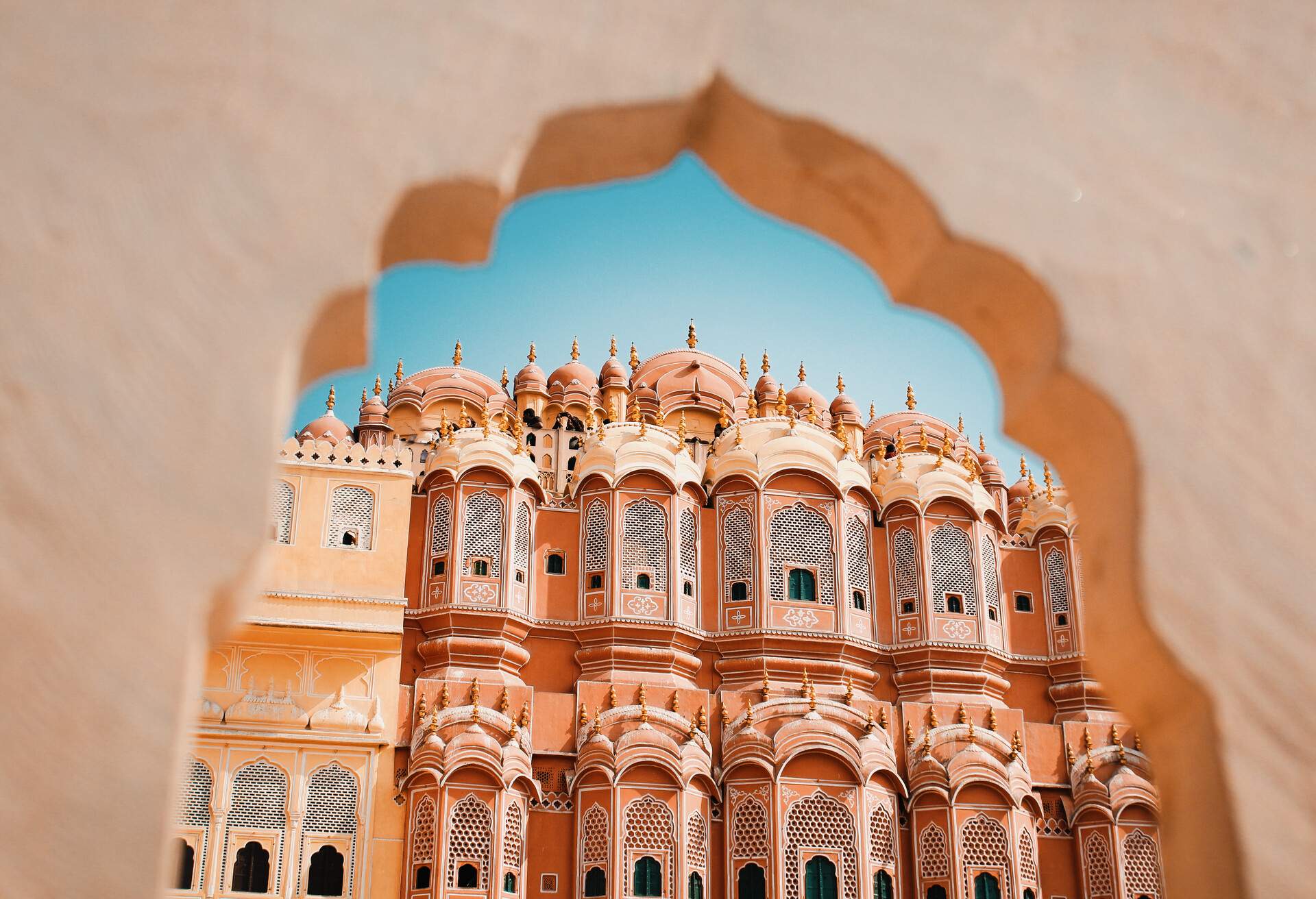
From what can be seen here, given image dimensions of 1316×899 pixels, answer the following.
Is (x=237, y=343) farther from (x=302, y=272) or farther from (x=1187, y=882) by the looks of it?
(x=1187, y=882)

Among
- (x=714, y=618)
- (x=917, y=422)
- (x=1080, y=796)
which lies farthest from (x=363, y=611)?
(x=917, y=422)

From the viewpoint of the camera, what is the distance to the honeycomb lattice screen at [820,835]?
19031 mm

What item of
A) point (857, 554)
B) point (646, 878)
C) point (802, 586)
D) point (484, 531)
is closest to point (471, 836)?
point (646, 878)

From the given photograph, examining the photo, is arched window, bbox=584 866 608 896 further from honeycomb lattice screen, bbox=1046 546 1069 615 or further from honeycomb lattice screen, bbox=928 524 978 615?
honeycomb lattice screen, bbox=1046 546 1069 615

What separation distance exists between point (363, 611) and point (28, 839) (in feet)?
55.7

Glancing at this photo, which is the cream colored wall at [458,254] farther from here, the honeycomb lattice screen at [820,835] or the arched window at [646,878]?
the honeycomb lattice screen at [820,835]

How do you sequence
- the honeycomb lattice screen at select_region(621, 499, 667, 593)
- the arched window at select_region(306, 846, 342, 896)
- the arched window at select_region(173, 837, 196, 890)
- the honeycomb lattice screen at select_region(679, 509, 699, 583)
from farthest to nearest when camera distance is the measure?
1. the honeycomb lattice screen at select_region(679, 509, 699, 583)
2. the honeycomb lattice screen at select_region(621, 499, 667, 593)
3. the arched window at select_region(306, 846, 342, 896)
4. the arched window at select_region(173, 837, 196, 890)

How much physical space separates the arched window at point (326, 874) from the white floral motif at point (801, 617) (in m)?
7.53

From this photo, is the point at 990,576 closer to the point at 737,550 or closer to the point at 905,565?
the point at 905,565

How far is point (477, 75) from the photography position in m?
2.09

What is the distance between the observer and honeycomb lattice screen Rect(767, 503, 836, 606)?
21.7 meters

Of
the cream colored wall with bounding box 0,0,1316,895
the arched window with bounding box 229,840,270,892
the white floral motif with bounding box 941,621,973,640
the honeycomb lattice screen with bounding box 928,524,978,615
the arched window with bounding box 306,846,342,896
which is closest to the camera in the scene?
the cream colored wall with bounding box 0,0,1316,895

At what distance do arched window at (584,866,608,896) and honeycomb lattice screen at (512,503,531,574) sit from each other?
462 centimetres

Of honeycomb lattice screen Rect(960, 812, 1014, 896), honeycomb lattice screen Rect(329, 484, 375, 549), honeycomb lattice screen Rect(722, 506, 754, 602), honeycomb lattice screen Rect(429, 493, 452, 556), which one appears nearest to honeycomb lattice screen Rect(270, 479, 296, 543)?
honeycomb lattice screen Rect(329, 484, 375, 549)
